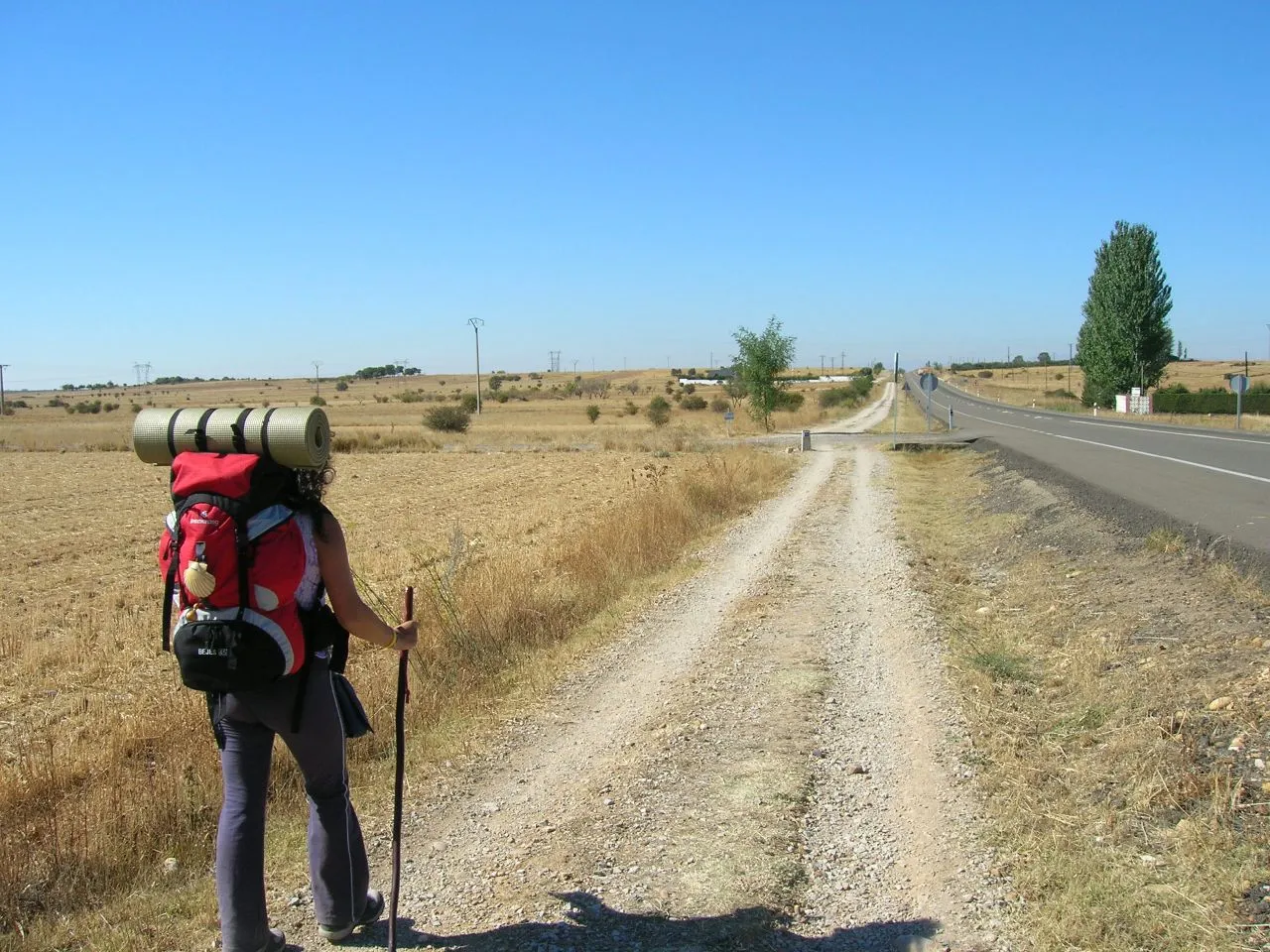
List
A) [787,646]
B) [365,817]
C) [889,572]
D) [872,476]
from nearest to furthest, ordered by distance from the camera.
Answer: [365,817] → [787,646] → [889,572] → [872,476]

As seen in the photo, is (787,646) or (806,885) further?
(787,646)

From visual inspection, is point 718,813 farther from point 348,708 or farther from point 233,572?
point 233,572

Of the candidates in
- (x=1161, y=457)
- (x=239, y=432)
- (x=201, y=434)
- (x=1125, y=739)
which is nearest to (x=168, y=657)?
(x=201, y=434)

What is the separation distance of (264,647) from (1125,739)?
421 cm

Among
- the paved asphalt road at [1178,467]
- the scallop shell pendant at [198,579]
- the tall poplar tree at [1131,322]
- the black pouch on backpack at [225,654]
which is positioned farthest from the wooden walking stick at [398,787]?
the tall poplar tree at [1131,322]

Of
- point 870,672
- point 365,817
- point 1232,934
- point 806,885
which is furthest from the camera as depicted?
point 870,672

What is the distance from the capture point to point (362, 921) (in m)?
3.57

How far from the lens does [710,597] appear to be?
9.67 metres

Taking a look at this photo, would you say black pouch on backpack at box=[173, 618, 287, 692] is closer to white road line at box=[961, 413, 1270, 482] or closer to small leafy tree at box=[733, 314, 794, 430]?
white road line at box=[961, 413, 1270, 482]

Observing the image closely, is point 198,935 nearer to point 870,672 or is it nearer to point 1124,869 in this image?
point 1124,869

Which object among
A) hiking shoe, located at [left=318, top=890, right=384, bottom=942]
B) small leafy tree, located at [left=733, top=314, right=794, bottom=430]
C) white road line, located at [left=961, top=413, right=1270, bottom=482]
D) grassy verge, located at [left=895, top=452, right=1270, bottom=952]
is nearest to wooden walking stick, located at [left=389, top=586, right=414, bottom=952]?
hiking shoe, located at [left=318, top=890, right=384, bottom=942]

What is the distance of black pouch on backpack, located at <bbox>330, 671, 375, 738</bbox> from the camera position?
341 cm

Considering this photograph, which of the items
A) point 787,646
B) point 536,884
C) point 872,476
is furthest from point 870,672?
point 872,476

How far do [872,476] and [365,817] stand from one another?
63.8ft
